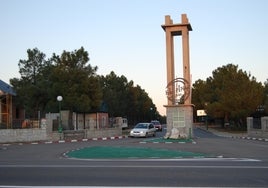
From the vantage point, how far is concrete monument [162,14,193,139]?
118ft

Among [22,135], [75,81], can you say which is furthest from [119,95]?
[22,135]

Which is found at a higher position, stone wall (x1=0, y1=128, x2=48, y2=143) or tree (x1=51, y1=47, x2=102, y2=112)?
tree (x1=51, y1=47, x2=102, y2=112)

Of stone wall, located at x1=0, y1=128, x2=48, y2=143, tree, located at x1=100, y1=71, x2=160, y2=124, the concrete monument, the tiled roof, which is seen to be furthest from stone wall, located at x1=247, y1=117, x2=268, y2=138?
tree, located at x1=100, y1=71, x2=160, y2=124

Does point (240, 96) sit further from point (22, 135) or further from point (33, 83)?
point (22, 135)

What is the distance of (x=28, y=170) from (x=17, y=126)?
23.7 metres

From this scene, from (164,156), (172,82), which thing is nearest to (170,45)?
(172,82)

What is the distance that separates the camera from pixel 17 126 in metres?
37.4

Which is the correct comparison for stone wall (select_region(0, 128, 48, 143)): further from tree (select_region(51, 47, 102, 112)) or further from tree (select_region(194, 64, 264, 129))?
tree (select_region(194, 64, 264, 129))

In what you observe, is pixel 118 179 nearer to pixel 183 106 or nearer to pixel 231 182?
pixel 231 182

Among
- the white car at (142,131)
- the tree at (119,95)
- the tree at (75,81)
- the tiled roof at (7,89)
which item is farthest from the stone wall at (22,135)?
the tree at (119,95)

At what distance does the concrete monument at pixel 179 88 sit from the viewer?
3584cm

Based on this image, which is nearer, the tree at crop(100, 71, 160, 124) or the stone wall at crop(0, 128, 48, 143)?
the stone wall at crop(0, 128, 48, 143)

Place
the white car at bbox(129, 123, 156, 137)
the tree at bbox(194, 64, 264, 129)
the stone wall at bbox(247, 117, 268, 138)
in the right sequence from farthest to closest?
the tree at bbox(194, 64, 264, 129) < the white car at bbox(129, 123, 156, 137) < the stone wall at bbox(247, 117, 268, 138)

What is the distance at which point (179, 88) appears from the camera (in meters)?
36.3
